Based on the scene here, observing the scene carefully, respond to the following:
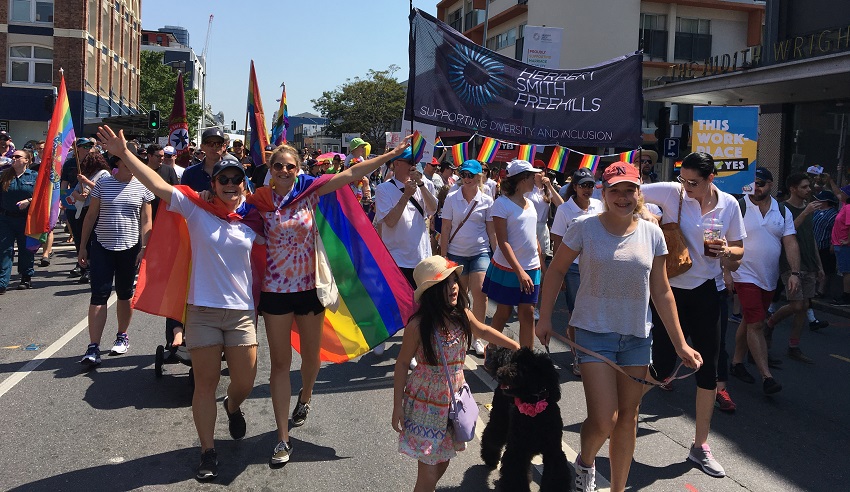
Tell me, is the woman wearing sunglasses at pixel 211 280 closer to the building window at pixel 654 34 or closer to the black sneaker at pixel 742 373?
the black sneaker at pixel 742 373

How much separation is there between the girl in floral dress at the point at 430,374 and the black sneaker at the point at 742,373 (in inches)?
167

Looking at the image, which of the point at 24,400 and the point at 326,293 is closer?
the point at 326,293

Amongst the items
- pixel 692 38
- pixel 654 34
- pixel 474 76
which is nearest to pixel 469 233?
pixel 474 76

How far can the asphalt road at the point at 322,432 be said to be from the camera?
453 cm

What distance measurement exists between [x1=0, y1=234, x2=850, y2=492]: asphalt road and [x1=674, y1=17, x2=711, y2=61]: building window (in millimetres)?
31326

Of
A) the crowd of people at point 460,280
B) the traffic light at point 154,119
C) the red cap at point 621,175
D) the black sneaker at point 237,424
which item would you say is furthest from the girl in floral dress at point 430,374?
the traffic light at point 154,119

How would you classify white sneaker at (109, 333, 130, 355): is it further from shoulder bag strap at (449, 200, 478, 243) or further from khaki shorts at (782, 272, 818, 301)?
khaki shorts at (782, 272, 818, 301)

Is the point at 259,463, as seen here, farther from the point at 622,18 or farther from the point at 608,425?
the point at 622,18

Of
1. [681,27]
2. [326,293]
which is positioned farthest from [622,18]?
[326,293]

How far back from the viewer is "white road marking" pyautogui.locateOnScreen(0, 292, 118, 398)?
20.4 feet

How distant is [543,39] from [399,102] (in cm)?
3807

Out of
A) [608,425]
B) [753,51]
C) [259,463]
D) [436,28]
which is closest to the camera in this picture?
[608,425]

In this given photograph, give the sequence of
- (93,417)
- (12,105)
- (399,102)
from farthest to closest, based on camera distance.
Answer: (399,102) → (12,105) → (93,417)

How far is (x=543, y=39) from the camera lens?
23.2m
